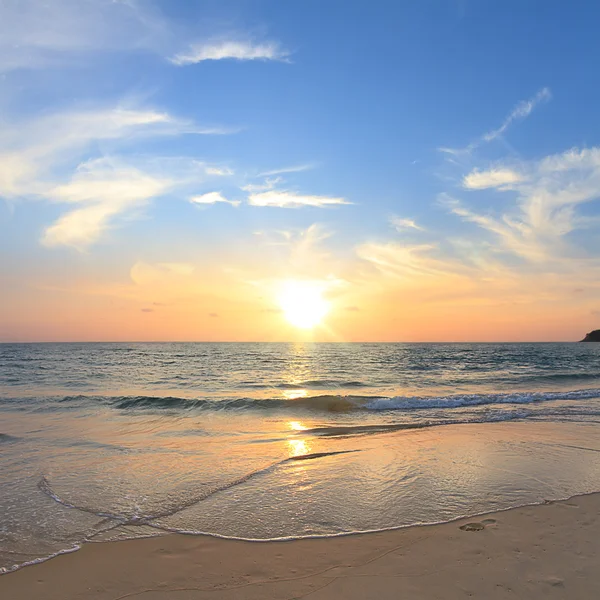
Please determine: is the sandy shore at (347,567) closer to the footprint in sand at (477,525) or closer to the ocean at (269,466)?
the footprint in sand at (477,525)

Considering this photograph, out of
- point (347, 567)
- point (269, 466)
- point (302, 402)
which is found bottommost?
point (302, 402)

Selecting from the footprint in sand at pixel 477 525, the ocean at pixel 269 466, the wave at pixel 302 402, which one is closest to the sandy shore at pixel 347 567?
the footprint in sand at pixel 477 525

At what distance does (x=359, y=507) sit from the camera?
6766 mm

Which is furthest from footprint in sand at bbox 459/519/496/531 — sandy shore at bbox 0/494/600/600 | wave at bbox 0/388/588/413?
wave at bbox 0/388/588/413

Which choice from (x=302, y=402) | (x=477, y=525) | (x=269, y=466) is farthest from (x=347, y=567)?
(x=302, y=402)

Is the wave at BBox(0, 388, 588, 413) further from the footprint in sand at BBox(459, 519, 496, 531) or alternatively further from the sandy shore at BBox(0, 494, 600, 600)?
the sandy shore at BBox(0, 494, 600, 600)

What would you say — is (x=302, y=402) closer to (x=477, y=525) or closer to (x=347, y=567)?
(x=477, y=525)

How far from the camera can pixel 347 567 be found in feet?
16.3

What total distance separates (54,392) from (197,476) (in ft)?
63.0

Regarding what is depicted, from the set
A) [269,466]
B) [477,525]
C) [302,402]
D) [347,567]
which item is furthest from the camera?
[302,402]

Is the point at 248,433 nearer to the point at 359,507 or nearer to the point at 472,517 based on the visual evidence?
the point at 359,507

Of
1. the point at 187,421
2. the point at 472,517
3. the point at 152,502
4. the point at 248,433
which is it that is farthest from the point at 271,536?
Result: the point at 187,421

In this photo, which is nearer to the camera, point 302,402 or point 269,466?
point 269,466

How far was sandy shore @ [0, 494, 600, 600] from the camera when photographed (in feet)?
14.6
